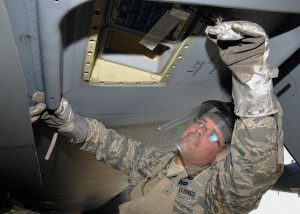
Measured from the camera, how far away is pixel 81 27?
52.1 inches

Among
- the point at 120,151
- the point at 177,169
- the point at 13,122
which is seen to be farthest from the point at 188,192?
the point at 13,122

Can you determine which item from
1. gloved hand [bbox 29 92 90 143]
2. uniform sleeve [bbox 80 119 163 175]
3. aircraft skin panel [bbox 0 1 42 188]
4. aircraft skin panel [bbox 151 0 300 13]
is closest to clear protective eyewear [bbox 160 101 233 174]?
uniform sleeve [bbox 80 119 163 175]

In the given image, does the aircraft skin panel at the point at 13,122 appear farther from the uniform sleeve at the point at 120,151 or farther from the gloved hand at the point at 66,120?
the uniform sleeve at the point at 120,151

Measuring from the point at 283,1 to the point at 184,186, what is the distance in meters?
1.42

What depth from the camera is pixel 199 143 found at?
7.34 ft

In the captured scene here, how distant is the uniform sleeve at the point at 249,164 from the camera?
1.51 meters

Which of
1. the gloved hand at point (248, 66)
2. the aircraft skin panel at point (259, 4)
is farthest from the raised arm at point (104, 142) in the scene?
the aircraft skin panel at point (259, 4)

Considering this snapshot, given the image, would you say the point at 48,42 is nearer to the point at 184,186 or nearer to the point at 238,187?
the point at 238,187

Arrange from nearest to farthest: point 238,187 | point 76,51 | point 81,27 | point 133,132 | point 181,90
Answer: point 81,27, point 76,51, point 238,187, point 181,90, point 133,132

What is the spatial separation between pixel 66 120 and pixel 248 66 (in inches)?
43.5

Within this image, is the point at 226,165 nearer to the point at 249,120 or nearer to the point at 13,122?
the point at 249,120

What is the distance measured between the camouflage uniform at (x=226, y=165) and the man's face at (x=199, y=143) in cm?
12

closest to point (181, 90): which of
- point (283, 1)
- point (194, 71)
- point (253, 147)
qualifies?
point (194, 71)

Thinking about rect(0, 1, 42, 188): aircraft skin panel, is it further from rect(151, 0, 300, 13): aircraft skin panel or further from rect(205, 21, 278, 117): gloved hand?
rect(205, 21, 278, 117): gloved hand
